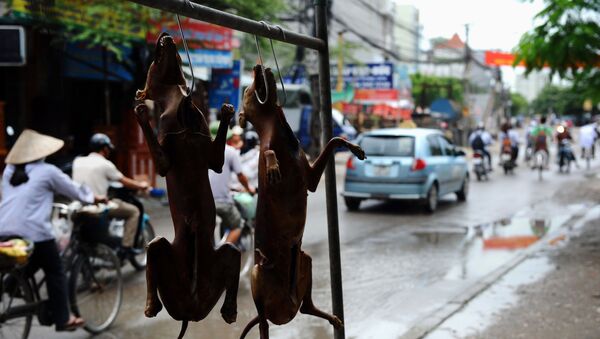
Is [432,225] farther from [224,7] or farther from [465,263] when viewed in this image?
[224,7]

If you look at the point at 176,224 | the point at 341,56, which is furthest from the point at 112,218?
the point at 341,56

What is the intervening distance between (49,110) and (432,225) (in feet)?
28.3

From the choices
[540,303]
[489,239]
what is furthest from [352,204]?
[540,303]

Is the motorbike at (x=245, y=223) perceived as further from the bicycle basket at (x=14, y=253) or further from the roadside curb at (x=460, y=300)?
the bicycle basket at (x=14, y=253)

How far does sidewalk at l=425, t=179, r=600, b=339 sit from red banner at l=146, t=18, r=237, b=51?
27.9 feet


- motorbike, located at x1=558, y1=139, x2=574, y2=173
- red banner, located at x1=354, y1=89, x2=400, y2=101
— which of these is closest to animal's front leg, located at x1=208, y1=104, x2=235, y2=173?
motorbike, located at x1=558, y1=139, x2=574, y2=173

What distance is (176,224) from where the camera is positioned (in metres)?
2.18

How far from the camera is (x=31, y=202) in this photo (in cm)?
529

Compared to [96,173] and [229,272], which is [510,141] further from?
[229,272]

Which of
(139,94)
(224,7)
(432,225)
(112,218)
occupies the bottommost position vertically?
(432,225)

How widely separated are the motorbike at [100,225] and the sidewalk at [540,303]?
2.91 meters

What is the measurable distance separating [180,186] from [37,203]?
11.8 ft

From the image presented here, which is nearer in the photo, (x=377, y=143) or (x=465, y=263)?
(x=465, y=263)

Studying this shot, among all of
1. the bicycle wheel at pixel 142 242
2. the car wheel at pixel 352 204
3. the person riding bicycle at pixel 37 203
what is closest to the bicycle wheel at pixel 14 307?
the person riding bicycle at pixel 37 203
